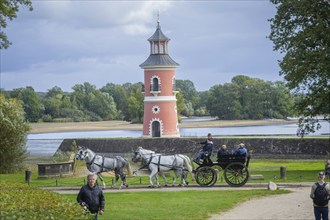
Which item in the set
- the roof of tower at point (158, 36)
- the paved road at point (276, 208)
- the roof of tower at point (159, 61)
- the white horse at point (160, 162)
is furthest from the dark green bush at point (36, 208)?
the roof of tower at point (158, 36)

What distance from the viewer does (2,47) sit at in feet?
85.8

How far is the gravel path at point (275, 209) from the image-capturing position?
630 inches

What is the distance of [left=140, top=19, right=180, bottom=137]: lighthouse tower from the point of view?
55.3 m

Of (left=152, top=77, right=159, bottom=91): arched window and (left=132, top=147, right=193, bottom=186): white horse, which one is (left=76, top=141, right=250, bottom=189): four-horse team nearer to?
(left=132, top=147, right=193, bottom=186): white horse

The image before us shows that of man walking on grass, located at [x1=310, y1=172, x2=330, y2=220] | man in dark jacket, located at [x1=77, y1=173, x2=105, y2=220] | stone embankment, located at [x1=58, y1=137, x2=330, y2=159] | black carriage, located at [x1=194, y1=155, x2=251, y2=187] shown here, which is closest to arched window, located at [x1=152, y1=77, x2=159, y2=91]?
stone embankment, located at [x1=58, y1=137, x2=330, y2=159]

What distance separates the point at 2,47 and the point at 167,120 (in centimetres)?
3066

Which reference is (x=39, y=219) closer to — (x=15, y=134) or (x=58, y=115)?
(x=15, y=134)

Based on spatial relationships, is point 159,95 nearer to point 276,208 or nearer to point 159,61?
point 159,61

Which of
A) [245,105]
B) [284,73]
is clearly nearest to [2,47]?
[284,73]

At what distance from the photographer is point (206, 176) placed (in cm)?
2270

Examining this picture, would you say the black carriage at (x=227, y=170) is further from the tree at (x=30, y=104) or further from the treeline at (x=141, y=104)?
the tree at (x=30, y=104)

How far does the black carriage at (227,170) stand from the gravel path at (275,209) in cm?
256

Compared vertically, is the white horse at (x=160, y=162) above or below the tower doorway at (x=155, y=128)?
below

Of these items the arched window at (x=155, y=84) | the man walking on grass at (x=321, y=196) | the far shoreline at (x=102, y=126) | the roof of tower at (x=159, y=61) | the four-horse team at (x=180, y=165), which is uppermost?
the roof of tower at (x=159, y=61)
